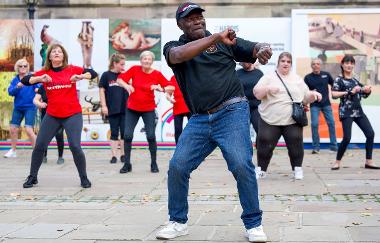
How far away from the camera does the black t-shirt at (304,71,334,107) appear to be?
15.0 m

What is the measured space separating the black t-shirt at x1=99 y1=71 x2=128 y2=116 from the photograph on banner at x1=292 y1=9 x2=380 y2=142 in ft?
13.7

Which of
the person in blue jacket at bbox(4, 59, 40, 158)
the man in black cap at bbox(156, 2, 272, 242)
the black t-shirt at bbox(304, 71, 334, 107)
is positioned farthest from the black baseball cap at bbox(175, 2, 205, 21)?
the black t-shirt at bbox(304, 71, 334, 107)

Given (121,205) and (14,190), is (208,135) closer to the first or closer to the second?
(121,205)

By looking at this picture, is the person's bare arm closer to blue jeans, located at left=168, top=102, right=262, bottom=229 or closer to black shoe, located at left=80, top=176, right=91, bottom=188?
black shoe, located at left=80, top=176, right=91, bottom=188

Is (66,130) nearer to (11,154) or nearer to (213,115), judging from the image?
(213,115)

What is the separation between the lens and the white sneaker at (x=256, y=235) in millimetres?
6008

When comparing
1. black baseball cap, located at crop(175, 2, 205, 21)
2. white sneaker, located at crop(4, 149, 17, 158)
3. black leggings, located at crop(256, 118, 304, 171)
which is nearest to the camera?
black baseball cap, located at crop(175, 2, 205, 21)

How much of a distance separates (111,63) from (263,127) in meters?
3.47

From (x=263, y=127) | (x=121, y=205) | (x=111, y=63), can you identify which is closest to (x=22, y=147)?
(x=111, y=63)

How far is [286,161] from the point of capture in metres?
13.2

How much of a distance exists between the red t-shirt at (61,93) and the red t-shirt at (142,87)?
5.73 ft

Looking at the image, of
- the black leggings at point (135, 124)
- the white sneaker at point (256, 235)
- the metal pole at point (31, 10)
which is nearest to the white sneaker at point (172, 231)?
the white sneaker at point (256, 235)

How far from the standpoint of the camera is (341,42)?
1549 centimetres

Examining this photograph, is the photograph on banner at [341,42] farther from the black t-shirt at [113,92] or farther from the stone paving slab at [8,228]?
the stone paving slab at [8,228]
